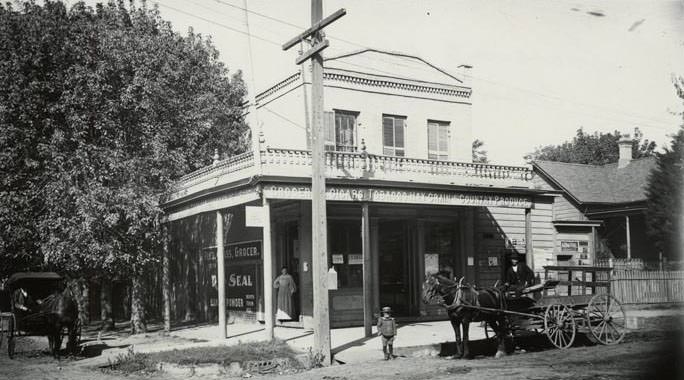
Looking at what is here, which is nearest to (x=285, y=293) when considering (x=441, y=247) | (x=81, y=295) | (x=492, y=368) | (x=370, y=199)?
(x=370, y=199)

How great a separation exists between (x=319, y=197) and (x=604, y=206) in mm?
24416

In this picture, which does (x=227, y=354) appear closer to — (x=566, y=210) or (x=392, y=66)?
(x=392, y=66)

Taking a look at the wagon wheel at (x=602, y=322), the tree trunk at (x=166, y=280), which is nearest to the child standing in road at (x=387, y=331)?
the wagon wheel at (x=602, y=322)

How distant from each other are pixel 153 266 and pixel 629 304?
1786 centimetres

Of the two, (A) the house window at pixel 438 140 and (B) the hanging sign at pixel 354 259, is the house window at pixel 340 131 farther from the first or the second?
(B) the hanging sign at pixel 354 259

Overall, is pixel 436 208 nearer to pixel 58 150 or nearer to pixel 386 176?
pixel 386 176

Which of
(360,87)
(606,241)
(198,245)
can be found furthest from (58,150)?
(606,241)

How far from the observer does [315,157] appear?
14.2 metres

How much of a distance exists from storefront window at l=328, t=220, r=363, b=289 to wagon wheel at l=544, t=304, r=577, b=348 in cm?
761

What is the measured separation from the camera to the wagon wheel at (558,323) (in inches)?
550

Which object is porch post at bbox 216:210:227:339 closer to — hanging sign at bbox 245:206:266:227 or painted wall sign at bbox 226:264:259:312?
hanging sign at bbox 245:206:266:227

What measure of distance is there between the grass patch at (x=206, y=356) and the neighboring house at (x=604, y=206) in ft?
52.5

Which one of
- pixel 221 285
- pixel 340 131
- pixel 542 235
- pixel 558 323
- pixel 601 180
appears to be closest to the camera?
pixel 558 323

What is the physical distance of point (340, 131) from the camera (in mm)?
22234
